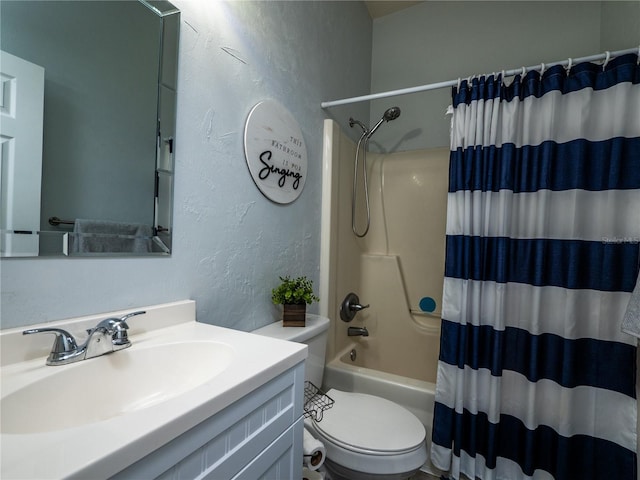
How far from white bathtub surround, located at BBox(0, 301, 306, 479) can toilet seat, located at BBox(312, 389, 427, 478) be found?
550mm

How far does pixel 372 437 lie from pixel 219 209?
98cm

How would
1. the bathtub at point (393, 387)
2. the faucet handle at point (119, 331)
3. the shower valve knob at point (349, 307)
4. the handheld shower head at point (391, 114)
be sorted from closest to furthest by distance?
the faucet handle at point (119, 331) < the bathtub at point (393, 387) < the handheld shower head at point (391, 114) < the shower valve knob at point (349, 307)

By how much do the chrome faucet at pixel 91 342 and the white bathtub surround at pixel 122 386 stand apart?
16 millimetres

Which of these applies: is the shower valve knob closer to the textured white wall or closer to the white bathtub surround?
the textured white wall

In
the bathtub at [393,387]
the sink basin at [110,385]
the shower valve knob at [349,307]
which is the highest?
the sink basin at [110,385]

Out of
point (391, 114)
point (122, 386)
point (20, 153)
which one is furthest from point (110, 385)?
point (391, 114)

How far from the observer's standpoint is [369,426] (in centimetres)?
111

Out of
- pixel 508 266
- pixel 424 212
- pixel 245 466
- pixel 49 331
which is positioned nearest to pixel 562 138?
pixel 508 266

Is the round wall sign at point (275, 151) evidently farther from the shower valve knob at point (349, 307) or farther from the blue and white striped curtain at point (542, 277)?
the shower valve knob at point (349, 307)

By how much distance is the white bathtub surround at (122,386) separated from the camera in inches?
13.5

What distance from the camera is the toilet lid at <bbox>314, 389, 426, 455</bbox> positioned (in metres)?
1.02

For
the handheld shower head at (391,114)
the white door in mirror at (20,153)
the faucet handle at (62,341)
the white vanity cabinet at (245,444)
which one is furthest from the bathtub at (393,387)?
the handheld shower head at (391,114)

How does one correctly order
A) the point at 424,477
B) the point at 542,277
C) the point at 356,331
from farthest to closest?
the point at 356,331 → the point at 424,477 → the point at 542,277

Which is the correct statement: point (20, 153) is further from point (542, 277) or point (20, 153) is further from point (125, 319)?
point (542, 277)
